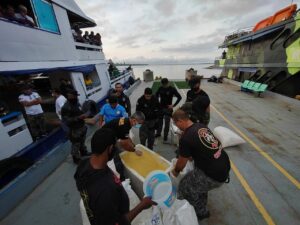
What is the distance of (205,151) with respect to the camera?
92.8 inches

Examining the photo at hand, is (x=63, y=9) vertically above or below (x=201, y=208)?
above

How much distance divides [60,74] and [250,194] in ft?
27.1

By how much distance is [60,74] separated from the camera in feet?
26.2

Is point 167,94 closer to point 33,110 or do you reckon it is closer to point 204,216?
point 204,216

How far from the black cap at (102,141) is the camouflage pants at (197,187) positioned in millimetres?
1572

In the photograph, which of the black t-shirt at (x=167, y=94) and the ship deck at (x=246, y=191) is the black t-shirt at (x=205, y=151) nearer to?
the ship deck at (x=246, y=191)

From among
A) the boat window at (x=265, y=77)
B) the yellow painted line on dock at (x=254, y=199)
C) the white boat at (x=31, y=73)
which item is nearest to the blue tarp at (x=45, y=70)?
the white boat at (x=31, y=73)

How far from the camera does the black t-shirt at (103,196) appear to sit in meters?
1.37

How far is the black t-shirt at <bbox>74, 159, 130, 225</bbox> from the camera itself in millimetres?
1368

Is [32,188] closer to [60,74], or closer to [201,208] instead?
[201,208]

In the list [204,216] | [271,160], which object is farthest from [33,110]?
[271,160]

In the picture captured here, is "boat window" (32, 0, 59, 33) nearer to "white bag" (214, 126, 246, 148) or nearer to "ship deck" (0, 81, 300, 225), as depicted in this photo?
"ship deck" (0, 81, 300, 225)

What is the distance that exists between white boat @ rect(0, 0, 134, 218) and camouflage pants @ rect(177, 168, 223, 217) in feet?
10.5

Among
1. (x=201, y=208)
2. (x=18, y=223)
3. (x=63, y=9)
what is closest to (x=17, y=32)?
(x=63, y=9)
